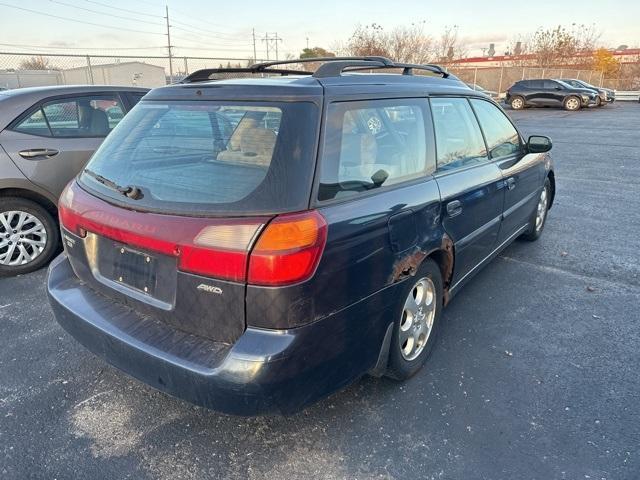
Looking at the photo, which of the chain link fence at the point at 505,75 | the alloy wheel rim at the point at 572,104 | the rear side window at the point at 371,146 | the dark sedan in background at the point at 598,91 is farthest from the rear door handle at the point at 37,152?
the chain link fence at the point at 505,75

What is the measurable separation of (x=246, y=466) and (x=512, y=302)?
8.27 ft

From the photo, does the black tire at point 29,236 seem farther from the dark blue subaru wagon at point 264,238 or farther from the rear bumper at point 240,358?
the rear bumper at point 240,358

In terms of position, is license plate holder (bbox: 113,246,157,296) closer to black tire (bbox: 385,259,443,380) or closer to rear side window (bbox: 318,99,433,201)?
rear side window (bbox: 318,99,433,201)

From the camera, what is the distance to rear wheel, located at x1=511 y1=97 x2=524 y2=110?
26688 mm

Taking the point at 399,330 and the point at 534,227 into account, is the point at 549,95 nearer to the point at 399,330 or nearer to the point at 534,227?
the point at 534,227

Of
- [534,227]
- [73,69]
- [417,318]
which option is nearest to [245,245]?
[417,318]

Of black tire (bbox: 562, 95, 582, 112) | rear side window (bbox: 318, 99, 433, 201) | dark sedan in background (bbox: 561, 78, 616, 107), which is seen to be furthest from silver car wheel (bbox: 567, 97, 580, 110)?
rear side window (bbox: 318, 99, 433, 201)

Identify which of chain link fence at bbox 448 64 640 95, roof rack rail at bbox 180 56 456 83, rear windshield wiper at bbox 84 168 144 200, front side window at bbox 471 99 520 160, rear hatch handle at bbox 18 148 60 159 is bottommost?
rear hatch handle at bbox 18 148 60 159

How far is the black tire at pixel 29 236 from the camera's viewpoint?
4.18 metres

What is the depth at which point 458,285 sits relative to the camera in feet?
10.7

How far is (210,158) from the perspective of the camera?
229 cm

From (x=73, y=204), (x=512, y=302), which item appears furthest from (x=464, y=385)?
(x=73, y=204)

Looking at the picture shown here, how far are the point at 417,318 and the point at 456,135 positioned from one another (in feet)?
4.19

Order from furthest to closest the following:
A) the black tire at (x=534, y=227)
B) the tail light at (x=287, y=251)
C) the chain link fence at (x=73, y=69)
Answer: the chain link fence at (x=73, y=69)
the black tire at (x=534, y=227)
the tail light at (x=287, y=251)
